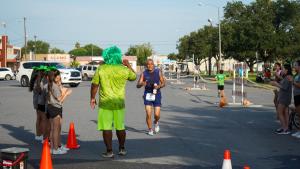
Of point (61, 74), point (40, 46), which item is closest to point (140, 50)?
point (40, 46)

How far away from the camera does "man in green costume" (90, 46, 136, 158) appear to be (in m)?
8.02

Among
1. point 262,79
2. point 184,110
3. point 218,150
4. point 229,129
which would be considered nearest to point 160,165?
point 218,150

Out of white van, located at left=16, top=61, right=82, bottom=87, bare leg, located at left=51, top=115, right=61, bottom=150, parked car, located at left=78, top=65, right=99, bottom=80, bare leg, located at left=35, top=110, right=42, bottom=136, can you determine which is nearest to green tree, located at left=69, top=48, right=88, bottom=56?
parked car, located at left=78, top=65, right=99, bottom=80

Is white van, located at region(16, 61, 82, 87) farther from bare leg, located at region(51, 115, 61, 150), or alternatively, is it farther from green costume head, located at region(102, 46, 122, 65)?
green costume head, located at region(102, 46, 122, 65)

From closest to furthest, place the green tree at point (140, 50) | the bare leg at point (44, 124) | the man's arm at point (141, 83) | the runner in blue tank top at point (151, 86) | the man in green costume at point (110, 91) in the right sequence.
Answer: the man in green costume at point (110, 91)
the bare leg at point (44, 124)
the man's arm at point (141, 83)
the runner in blue tank top at point (151, 86)
the green tree at point (140, 50)

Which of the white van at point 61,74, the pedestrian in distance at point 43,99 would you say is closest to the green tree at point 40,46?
the white van at point 61,74

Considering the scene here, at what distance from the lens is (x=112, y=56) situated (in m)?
8.15

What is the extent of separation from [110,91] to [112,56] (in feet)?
1.95

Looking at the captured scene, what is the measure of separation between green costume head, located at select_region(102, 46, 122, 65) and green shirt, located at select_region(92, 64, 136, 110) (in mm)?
98

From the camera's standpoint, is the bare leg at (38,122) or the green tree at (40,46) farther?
the green tree at (40,46)

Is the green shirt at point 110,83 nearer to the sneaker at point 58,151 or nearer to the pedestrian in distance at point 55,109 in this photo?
the pedestrian in distance at point 55,109

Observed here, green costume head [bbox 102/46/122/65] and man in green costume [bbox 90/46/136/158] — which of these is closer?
man in green costume [bbox 90/46/136/158]

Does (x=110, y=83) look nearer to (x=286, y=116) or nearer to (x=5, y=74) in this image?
(x=286, y=116)

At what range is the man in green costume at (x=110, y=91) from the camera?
8023 mm
